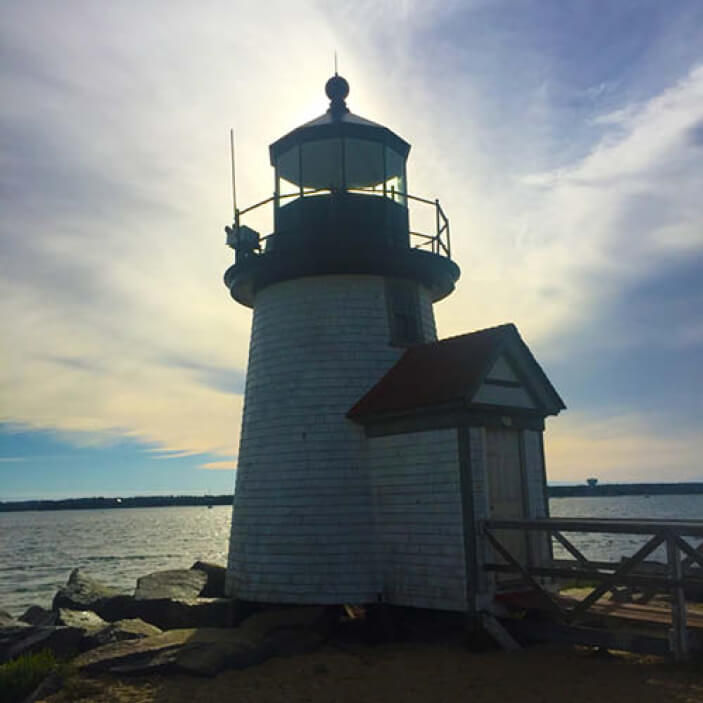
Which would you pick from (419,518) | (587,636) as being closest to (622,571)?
(587,636)

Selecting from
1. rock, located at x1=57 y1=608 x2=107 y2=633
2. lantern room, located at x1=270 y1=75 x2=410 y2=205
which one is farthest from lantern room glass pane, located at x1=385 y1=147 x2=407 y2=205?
rock, located at x1=57 y1=608 x2=107 y2=633

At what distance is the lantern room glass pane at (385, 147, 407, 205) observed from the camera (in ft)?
47.9

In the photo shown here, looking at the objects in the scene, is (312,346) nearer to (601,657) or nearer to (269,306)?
(269,306)

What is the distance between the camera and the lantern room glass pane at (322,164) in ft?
47.4

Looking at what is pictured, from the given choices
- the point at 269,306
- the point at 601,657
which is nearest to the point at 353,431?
the point at 269,306

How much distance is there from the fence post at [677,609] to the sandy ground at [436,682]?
199 millimetres

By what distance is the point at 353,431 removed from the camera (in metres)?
13.0

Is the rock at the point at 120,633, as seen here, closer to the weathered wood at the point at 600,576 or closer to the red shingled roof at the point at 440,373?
the red shingled roof at the point at 440,373

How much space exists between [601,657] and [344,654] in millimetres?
3677

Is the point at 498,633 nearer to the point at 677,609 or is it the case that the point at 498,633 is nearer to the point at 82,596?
the point at 677,609

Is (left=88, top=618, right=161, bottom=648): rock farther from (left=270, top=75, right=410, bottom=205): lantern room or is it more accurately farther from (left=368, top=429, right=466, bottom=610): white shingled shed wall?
(left=270, top=75, right=410, bottom=205): lantern room

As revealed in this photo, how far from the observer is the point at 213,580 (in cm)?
1706

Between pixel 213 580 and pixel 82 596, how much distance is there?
3.24m

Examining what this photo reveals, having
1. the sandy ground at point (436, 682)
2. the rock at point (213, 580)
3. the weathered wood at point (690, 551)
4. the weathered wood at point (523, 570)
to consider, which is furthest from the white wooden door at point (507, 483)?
the rock at point (213, 580)
